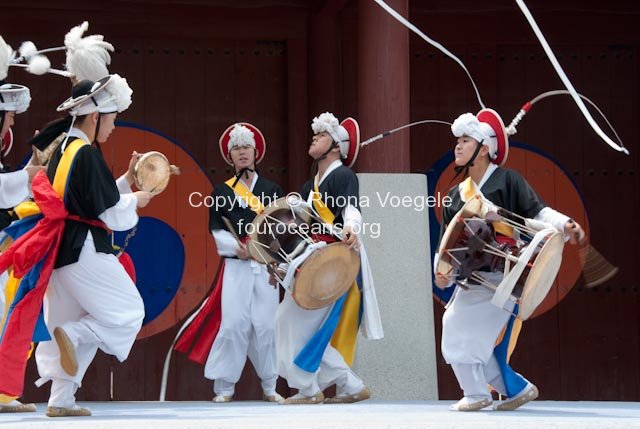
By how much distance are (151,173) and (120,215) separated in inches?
21.1

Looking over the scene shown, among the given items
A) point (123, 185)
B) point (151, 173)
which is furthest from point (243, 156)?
point (151, 173)

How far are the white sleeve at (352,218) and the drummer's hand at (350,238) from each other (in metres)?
0.03

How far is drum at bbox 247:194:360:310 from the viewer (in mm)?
7672

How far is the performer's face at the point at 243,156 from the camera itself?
897cm

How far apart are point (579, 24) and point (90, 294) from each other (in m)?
5.71

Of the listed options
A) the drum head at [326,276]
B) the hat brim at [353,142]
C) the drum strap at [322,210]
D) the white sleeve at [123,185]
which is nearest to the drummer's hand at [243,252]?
the drum strap at [322,210]

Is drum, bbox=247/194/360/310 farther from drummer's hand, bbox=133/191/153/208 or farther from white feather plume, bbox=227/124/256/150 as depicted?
drummer's hand, bbox=133/191/153/208

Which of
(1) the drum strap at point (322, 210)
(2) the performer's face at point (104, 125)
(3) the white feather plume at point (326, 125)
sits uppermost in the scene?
(3) the white feather plume at point (326, 125)

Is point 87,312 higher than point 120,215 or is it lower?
lower

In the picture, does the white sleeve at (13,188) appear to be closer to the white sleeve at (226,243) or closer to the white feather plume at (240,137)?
the white sleeve at (226,243)

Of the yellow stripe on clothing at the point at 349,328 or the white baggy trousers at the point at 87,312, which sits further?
the yellow stripe on clothing at the point at 349,328

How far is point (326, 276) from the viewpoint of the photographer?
7.75m

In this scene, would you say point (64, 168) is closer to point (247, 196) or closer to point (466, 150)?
point (466, 150)

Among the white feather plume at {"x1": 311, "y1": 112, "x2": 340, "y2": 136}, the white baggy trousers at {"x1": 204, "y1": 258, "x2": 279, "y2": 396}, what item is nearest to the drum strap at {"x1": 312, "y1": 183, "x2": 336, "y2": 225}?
the white feather plume at {"x1": 311, "y1": 112, "x2": 340, "y2": 136}
